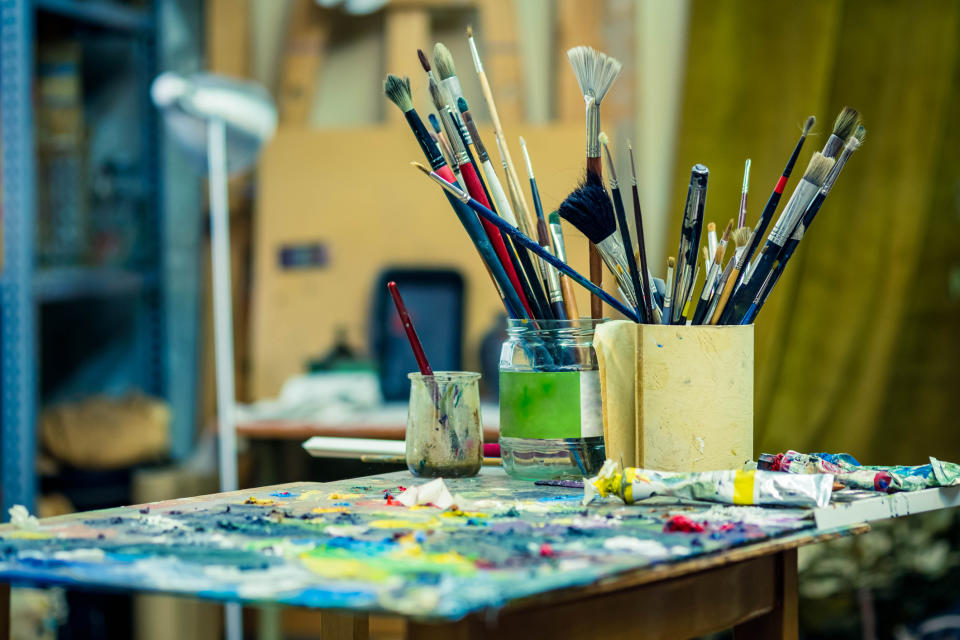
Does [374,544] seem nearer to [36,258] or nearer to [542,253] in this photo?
[542,253]

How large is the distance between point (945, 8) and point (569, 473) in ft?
6.74

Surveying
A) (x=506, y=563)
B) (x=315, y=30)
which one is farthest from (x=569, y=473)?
(x=315, y=30)

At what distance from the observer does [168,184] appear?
3.38 metres

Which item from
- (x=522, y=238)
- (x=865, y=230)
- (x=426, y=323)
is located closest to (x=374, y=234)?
(x=426, y=323)

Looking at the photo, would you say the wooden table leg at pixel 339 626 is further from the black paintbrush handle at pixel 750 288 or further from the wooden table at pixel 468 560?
the black paintbrush handle at pixel 750 288

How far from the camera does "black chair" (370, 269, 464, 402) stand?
10.1 ft

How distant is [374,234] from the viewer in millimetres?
3193

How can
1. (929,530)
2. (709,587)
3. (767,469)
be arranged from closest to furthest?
1. (709,587)
2. (767,469)
3. (929,530)

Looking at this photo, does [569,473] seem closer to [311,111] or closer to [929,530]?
[929,530]

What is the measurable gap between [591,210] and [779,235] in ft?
0.58

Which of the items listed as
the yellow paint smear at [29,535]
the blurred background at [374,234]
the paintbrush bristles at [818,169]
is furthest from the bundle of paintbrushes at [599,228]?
the blurred background at [374,234]

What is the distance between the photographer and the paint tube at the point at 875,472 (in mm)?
1014

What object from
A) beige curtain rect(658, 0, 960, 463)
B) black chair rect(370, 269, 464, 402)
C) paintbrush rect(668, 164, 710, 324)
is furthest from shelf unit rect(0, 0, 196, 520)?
paintbrush rect(668, 164, 710, 324)

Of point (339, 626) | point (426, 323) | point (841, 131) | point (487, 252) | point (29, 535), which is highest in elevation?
point (841, 131)
